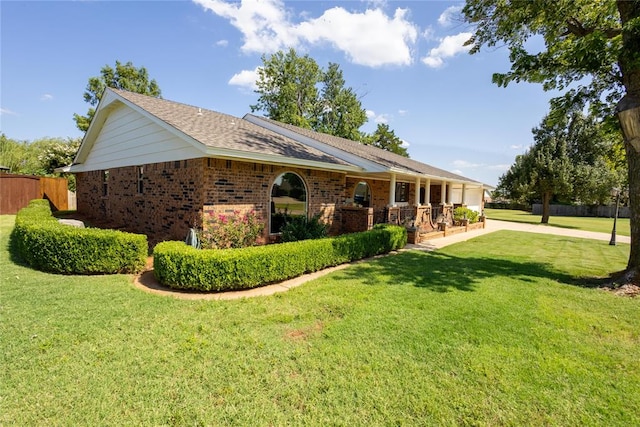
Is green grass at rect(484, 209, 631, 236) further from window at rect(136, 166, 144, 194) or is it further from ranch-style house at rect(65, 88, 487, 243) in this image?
window at rect(136, 166, 144, 194)

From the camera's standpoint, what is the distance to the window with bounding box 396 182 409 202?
18.4 m

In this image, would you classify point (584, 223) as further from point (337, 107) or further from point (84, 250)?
point (84, 250)

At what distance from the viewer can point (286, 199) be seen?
9.29 m

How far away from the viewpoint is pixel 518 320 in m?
4.43

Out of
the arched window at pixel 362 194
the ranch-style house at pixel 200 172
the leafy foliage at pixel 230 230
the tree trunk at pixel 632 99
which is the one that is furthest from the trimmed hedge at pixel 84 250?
the arched window at pixel 362 194

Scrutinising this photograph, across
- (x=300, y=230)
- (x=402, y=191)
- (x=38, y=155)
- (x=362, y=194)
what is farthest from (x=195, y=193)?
(x=38, y=155)

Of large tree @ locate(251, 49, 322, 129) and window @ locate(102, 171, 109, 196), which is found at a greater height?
large tree @ locate(251, 49, 322, 129)

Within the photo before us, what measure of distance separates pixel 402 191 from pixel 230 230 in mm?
13658

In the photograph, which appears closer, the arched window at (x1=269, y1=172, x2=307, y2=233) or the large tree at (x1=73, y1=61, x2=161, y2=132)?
the arched window at (x1=269, y1=172, x2=307, y2=233)

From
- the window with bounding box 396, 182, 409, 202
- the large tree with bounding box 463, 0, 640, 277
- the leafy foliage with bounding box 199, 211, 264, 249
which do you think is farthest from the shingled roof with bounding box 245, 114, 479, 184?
the leafy foliage with bounding box 199, 211, 264, 249

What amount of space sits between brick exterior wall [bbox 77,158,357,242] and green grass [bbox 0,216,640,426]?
2.65 meters

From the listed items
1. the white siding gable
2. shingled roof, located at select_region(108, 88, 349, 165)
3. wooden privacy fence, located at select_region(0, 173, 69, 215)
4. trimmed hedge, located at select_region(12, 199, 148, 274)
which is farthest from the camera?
wooden privacy fence, located at select_region(0, 173, 69, 215)

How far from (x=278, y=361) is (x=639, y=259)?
7.89m

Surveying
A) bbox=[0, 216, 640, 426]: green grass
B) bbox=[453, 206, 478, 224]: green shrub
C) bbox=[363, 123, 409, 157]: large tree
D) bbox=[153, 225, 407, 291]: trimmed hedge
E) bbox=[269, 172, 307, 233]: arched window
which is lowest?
bbox=[0, 216, 640, 426]: green grass
